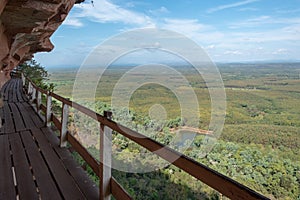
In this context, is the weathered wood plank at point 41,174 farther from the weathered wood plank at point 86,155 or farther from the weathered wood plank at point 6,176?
the weathered wood plank at point 86,155

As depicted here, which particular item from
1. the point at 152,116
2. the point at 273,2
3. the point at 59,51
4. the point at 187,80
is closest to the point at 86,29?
the point at 59,51

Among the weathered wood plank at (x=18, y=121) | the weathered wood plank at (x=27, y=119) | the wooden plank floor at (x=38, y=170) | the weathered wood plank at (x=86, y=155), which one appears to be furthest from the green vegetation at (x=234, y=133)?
the weathered wood plank at (x=18, y=121)

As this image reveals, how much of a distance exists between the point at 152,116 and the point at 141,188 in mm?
2114

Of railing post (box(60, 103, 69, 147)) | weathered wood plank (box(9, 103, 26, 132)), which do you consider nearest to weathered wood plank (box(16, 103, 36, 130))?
weathered wood plank (box(9, 103, 26, 132))

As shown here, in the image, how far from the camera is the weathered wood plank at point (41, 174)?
2025mm

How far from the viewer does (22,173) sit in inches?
96.0

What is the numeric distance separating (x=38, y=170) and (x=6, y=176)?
31 cm

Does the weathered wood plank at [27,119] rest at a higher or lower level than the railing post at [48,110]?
lower

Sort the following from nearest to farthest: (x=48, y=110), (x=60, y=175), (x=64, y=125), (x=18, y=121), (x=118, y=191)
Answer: (x=118, y=191) → (x=60, y=175) → (x=64, y=125) → (x=48, y=110) → (x=18, y=121)

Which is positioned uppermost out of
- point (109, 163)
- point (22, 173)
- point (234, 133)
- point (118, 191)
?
point (109, 163)

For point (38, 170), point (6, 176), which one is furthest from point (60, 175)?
point (6, 176)

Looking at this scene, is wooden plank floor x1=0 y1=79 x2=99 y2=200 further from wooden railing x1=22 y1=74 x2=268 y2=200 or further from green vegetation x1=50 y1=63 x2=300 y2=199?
green vegetation x1=50 y1=63 x2=300 y2=199

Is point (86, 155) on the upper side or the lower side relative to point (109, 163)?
lower

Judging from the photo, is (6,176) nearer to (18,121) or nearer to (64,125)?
(64,125)
